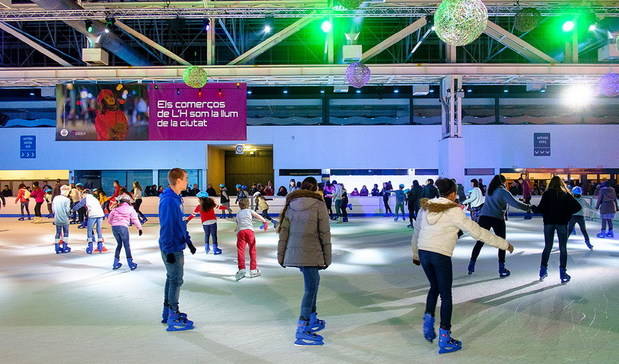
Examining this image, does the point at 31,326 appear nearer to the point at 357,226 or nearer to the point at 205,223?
the point at 205,223

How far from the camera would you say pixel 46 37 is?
62.5ft

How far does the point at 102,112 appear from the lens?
42.9 feet

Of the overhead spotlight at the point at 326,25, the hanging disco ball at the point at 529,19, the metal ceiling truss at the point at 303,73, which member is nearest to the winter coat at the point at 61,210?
the metal ceiling truss at the point at 303,73

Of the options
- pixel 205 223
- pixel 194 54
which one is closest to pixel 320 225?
pixel 205 223

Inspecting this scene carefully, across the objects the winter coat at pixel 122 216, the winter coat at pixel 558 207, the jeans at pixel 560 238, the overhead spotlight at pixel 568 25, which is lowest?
the jeans at pixel 560 238

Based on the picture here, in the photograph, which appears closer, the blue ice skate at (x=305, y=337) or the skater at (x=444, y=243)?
the skater at (x=444, y=243)

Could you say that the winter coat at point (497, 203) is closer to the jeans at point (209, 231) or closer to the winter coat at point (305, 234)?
the winter coat at point (305, 234)

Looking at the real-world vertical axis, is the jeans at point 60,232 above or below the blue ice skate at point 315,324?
above

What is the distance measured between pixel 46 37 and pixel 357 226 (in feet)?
48.5

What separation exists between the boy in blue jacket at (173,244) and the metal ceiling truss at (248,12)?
27.5 feet

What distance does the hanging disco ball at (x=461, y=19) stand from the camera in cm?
672

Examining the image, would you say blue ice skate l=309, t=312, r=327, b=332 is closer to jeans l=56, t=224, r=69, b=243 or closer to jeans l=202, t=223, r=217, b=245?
jeans l=202, t=223, r=217, b=245

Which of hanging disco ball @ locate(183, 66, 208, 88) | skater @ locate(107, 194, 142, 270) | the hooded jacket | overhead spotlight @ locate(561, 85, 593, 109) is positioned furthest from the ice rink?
overhead spotlight @ locate(561, 85, 593, 109)

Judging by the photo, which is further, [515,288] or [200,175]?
[200,175]
